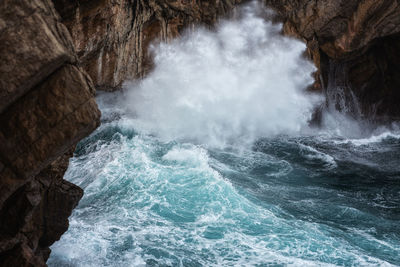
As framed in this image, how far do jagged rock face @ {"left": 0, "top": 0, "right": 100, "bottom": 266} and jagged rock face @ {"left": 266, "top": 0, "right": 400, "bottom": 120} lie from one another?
11.3 m

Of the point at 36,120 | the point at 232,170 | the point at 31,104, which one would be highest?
the point at 31,104

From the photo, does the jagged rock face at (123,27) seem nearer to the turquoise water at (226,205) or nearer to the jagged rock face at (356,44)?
the turquoise water at (226,205)

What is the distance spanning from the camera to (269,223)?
6742 millimetres

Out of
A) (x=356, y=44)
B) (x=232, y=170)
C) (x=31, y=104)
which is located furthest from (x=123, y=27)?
(x=356, y=44)

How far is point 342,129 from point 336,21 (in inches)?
195

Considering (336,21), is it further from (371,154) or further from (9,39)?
(9,39)

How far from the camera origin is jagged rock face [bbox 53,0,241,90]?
7.78 m

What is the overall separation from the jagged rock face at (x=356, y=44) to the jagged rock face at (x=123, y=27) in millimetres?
3213

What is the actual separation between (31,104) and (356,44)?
12587mm

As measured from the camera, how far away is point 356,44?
1260cm

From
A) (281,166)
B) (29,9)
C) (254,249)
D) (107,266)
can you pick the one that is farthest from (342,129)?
(29,9)

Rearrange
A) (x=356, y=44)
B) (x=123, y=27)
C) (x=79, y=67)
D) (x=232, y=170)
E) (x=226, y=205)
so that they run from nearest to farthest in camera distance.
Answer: (x=79, y=67) < (x=226, y=205) < (x=123, y=27) < (x=232, y=170) < (x=356, y=44)

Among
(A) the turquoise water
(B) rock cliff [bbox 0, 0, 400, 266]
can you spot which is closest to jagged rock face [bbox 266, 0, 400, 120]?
(B) rock cliff [bbox 0, 0, 400, 266]

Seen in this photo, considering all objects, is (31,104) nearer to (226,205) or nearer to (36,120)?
(36,120)
